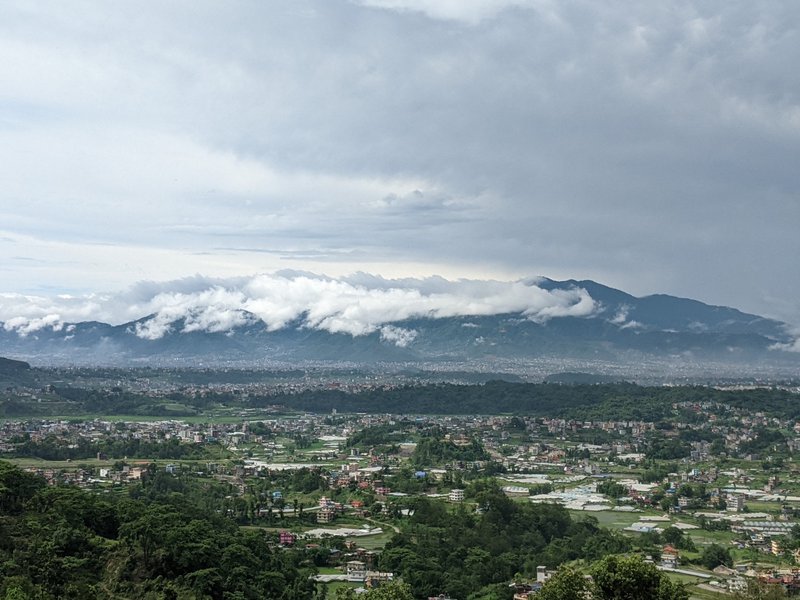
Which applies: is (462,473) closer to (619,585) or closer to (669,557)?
(669,557)

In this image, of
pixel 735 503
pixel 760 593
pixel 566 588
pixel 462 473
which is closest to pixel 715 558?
pixel 760 593

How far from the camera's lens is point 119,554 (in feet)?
74.9

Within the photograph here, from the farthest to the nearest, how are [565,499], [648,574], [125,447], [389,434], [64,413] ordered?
[64,413] < [389,434] < [125,447] < [565,499] < [648,574]

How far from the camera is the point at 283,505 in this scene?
130 ft

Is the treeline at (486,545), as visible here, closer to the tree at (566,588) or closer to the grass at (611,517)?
the grass at (611,517)

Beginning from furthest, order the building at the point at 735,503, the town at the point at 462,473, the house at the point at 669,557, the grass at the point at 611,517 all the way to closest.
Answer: the building at the point at 735,503 < the grass at the point at 611,517 < the town at the point at 462,473 < the house at the point at 669,557

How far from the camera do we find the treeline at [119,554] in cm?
2084

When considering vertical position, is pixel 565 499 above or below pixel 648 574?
below

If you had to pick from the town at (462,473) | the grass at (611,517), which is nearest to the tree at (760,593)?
the town at (462,473)

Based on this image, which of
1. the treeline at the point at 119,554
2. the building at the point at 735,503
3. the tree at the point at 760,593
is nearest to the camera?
the tree at the point at 760,593

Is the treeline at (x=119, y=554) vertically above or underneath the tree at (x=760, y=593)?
underneath

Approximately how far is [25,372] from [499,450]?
68534 millimetres

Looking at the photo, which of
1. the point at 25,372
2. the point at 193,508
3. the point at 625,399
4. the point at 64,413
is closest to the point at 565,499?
the point at 193,508

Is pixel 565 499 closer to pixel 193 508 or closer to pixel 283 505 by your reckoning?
pixel 283 505
